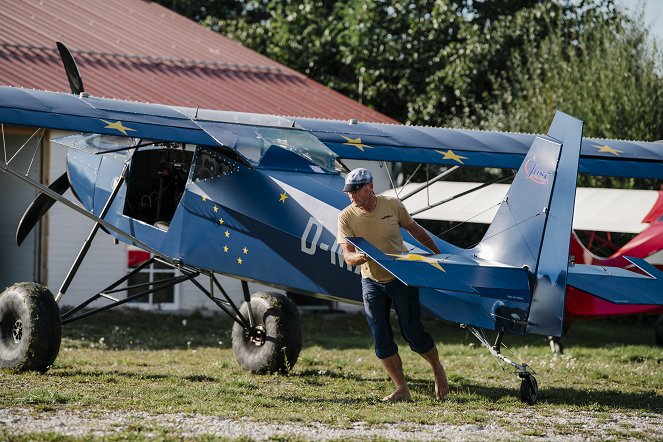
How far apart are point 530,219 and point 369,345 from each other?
597 centimetres

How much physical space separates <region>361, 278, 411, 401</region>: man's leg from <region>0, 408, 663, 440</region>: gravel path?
94cm

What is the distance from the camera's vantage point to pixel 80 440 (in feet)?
18.6

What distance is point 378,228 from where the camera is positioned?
7293 millimetres

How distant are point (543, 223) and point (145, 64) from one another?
11778 mm

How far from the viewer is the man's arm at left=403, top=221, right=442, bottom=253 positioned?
7439 millimetres

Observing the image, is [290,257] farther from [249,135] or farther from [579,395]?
[579,395]

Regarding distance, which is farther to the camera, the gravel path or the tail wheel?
the tail wheel

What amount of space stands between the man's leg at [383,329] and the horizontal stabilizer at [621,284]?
1.36 meters

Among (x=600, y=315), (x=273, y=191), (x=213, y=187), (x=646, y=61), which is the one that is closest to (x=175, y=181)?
(x=213, y=187)

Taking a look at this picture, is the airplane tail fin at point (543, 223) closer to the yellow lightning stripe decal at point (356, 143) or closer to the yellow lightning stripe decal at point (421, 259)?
the yellow lightning stripe decal at point (421, 259)

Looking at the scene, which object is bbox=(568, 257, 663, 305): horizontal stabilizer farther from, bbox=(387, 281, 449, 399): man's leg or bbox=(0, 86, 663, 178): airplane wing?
bbox=(0, 86, 663, 178): airplane wing

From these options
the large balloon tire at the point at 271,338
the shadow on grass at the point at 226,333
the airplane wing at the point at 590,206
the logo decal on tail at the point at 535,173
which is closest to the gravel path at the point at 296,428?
the logo decal on tail at the point at 535,173

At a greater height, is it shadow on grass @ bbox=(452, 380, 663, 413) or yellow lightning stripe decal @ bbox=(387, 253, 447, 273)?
yellow lightning stripe decal @ bbox=(387, 253, 447, 273)

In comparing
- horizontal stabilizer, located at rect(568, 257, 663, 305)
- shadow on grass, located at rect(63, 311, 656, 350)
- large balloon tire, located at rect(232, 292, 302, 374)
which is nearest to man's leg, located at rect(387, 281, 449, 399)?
horizontal stabilizer, located at rect(568, 257, 663, 305)
